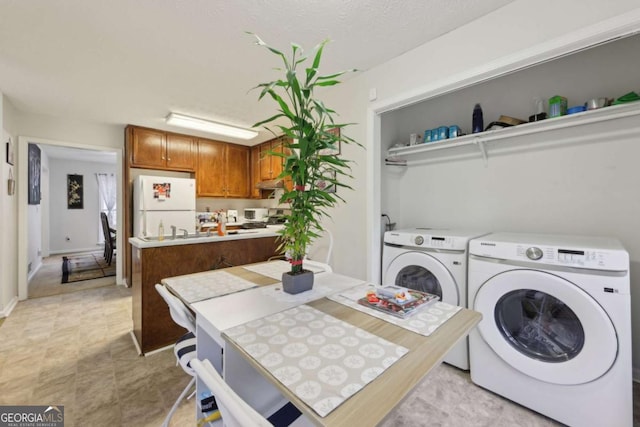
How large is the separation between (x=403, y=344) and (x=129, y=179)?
441 centimetres

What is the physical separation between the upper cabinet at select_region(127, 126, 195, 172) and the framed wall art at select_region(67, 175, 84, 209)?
416 cm

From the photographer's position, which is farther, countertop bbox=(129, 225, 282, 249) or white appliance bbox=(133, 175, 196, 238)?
white appliance bbox=(133, 175, 196, 238)

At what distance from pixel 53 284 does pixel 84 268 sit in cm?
103

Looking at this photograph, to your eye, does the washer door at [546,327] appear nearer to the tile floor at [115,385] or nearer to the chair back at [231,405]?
the tile floor at [115,385]

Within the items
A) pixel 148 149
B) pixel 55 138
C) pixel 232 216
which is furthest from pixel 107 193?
pixel 232 216

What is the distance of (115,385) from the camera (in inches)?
70.7

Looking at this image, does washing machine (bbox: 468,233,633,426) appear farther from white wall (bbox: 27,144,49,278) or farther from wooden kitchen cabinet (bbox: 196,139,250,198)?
white wall (bbox: 27,144,49,278)

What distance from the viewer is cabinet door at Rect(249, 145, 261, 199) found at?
16.3 feet

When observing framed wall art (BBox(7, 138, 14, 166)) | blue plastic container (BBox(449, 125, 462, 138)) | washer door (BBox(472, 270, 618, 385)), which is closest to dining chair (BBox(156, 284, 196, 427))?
washer door (BBox(472, 270, 618, 385))

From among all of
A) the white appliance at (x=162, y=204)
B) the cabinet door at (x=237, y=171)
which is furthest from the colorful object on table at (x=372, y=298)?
the cabinet door at (x=237, y=171)

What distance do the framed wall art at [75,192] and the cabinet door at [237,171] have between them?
4.63m

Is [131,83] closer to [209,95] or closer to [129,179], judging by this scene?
[209,95]

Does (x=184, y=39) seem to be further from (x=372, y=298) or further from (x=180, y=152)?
(x=180, y=152)

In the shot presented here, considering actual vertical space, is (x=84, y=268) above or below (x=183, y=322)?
below
